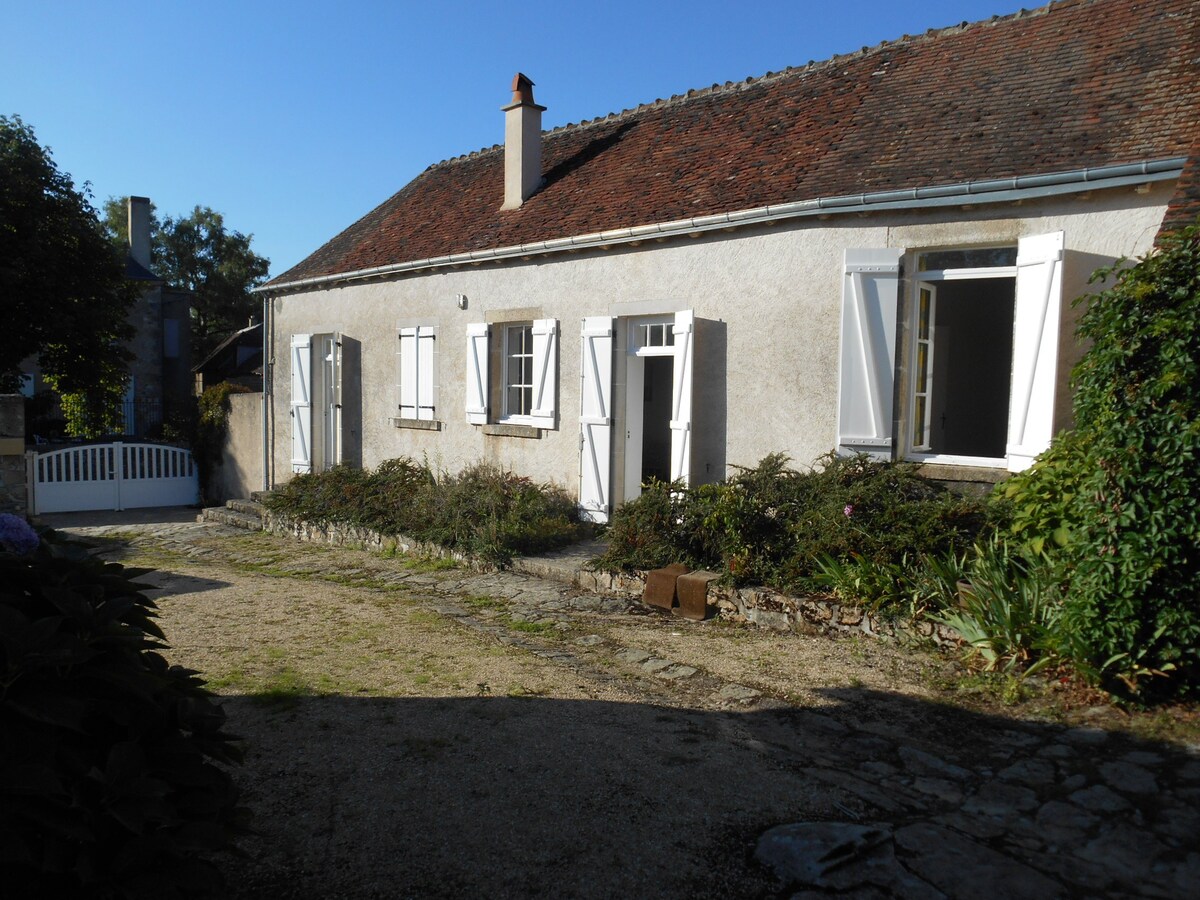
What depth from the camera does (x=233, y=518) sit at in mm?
12875

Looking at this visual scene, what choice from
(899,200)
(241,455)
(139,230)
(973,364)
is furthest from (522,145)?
(139,230)

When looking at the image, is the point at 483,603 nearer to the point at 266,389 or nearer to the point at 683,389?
the point at 683,389

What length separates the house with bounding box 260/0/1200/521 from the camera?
267 inches

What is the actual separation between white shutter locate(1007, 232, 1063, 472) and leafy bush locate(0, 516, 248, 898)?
5.83 m

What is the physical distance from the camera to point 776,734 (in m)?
4.57

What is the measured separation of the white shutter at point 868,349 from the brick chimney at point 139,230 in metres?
25.0

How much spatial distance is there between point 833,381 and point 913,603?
246 centimetres

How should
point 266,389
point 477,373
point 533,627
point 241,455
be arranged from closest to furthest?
point 533,627 → point 477,373 → point 266,389 → point 241,455

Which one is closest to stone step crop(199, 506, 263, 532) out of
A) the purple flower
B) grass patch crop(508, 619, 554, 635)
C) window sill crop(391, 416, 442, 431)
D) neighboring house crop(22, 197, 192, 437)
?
Result: window sill crop(391, 416, 442, 431)

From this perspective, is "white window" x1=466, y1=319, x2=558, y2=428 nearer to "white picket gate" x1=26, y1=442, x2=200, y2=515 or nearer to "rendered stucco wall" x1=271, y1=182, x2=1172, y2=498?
"rendered stucco wall" x1=271, y1=182, x2=1172, y2=498

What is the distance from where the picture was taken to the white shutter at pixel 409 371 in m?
11.9

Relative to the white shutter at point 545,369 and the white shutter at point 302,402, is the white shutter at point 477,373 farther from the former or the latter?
the white shutter at point 302,402

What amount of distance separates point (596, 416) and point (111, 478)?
954 centimetres

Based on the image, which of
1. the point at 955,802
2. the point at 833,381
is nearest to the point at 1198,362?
the point at 955,802
